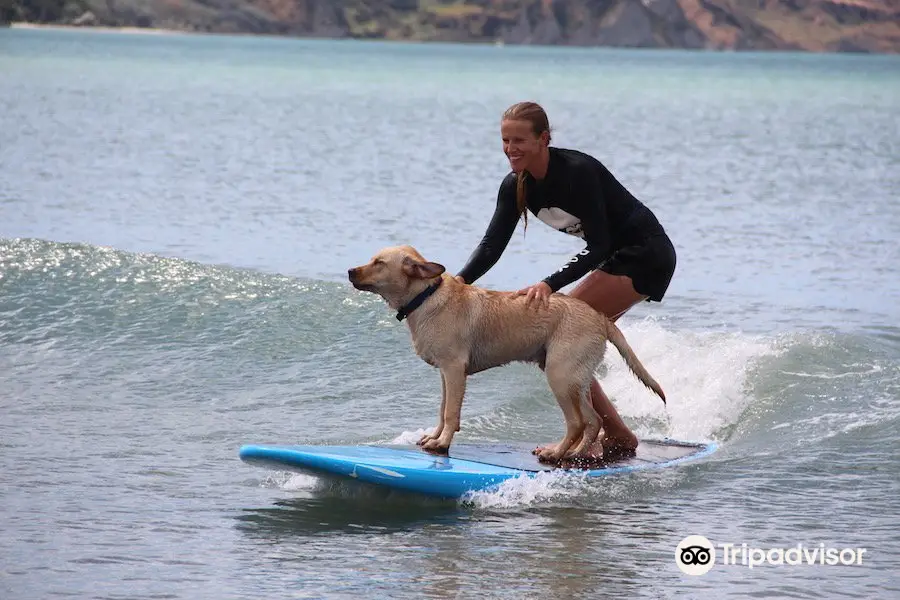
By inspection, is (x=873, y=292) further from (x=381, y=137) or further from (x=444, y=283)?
(x=381, y=137)

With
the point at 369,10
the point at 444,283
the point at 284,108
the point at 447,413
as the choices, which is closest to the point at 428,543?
the point at 447,413

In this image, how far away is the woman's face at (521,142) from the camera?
8.02 metres

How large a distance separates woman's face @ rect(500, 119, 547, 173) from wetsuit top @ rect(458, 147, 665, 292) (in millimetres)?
131

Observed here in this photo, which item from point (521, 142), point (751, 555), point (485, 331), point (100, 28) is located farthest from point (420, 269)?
point (100, 28)

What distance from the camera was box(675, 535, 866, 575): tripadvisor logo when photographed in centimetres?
741

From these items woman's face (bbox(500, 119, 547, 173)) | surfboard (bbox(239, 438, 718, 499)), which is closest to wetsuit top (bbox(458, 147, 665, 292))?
woman's face (bbox(500, 119, 547, 173))

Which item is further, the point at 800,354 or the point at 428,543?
the point at 800,354

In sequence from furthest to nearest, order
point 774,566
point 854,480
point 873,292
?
point 873,292 < point 854,480 < point 774,566

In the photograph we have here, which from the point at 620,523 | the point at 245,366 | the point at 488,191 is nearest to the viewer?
the point at 620,523

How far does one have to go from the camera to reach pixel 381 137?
133ft

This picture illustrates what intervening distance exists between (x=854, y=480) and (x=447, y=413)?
276 centimetres

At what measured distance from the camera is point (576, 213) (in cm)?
823

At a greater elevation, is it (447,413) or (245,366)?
(447,413)

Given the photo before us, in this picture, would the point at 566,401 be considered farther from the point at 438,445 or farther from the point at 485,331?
the point at 438,445
